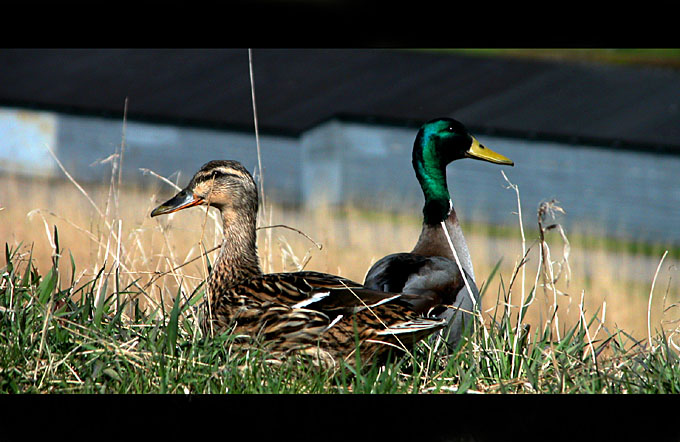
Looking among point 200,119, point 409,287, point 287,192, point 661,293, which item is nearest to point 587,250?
point 661,293

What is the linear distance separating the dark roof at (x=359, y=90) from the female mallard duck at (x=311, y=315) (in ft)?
64.0

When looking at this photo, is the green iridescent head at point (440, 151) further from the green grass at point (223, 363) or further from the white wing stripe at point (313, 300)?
the white wing stripe at point (313, 300)

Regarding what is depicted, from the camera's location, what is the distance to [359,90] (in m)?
27.4

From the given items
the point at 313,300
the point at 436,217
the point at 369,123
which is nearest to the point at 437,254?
the point at 436,217

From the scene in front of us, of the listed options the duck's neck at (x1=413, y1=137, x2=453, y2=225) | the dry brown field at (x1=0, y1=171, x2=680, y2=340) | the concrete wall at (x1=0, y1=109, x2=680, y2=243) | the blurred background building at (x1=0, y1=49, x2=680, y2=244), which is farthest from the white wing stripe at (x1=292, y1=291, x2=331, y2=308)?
the concrete wall at (x1=0, y1=109, x2=680, y2=243)

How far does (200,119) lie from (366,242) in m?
13.8

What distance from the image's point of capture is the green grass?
390 centimetres

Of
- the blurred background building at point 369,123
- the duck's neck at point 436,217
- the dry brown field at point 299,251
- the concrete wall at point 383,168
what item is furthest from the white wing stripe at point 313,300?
the concrete wall at point 383,168

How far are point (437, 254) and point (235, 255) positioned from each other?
1.42 meters

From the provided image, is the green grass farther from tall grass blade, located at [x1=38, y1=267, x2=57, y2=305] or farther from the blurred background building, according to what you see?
the blurred background building

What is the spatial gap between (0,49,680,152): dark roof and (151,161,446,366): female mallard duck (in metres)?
19.5

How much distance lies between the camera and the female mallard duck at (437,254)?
5094 mm
